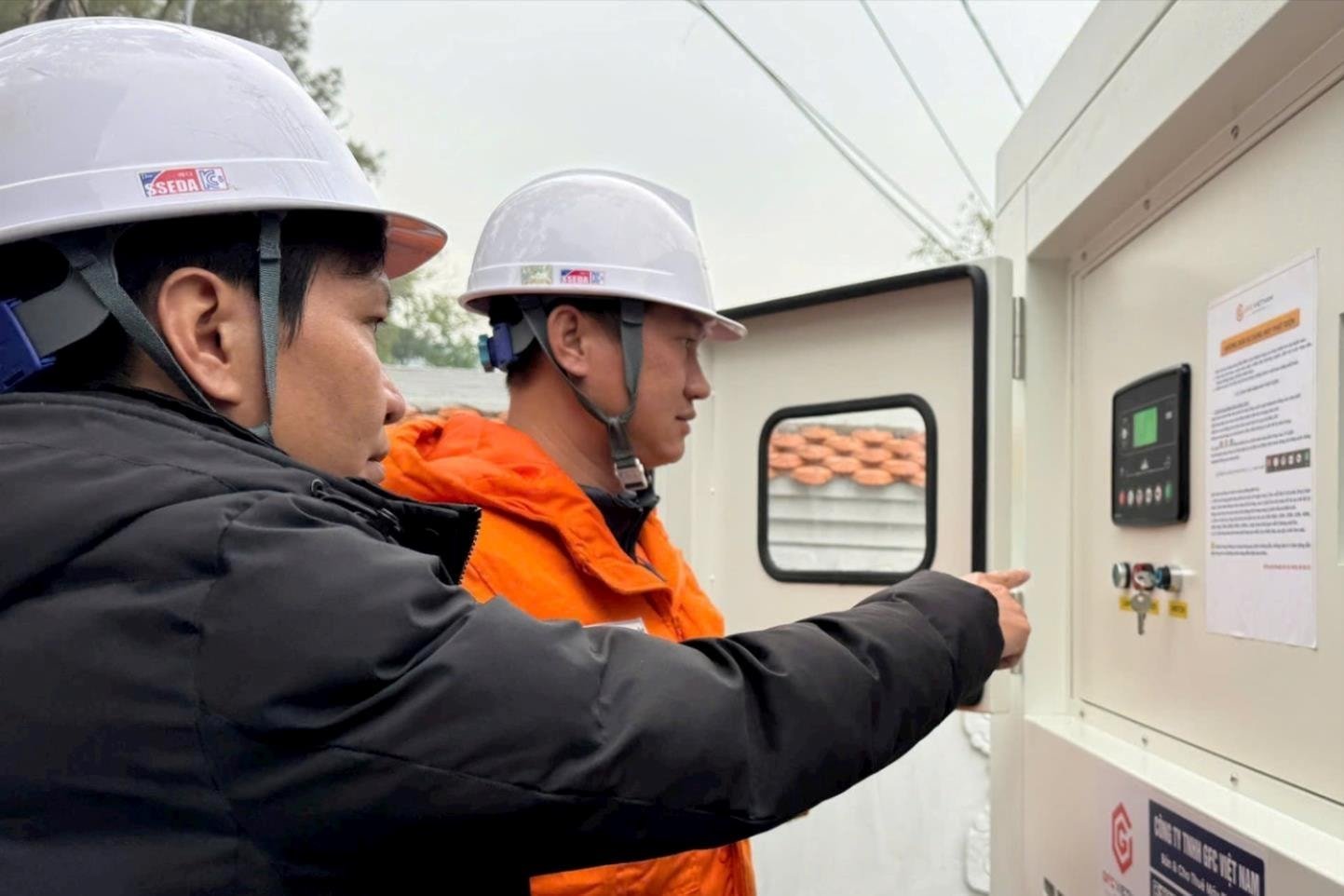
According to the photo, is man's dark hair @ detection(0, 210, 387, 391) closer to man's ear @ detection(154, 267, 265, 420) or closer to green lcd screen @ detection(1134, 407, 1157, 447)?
man's ear @ detection(154, 267, 265, 420)

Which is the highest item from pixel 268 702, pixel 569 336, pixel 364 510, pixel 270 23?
pixel 270 23

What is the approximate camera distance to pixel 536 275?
1823 mm

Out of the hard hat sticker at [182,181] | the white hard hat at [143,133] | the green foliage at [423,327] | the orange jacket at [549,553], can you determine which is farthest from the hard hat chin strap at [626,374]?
the green foliage at [423,327]

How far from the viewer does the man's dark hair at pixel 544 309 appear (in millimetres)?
1832

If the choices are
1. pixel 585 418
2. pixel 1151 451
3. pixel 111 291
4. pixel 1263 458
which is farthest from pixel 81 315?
pixel 1151 451

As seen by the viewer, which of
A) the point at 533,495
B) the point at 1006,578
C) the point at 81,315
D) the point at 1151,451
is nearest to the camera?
the point at 81,315

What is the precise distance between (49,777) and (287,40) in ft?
39.5

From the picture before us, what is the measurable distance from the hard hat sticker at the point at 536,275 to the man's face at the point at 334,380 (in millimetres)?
724

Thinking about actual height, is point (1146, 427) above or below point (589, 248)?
below

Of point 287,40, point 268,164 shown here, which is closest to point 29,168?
point 268,164

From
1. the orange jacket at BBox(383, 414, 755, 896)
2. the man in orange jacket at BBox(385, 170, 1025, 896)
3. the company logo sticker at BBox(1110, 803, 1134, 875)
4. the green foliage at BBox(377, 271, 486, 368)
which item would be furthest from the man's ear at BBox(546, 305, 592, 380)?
the green foliage at BBox(377, 271, 486, 368)

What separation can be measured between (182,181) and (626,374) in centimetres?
91

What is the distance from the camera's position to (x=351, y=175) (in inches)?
42.5

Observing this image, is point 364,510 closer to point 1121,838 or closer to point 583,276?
point 583,276
